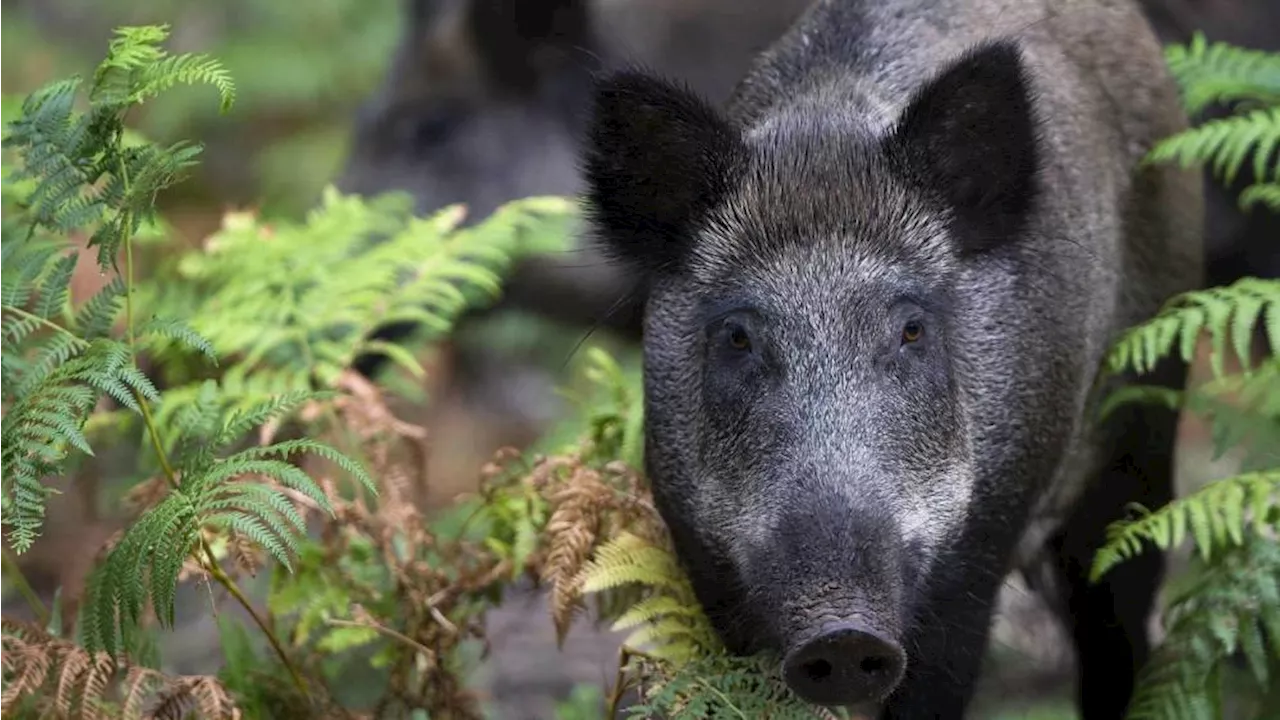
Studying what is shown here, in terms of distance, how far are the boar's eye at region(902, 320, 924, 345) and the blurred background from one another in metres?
3.94

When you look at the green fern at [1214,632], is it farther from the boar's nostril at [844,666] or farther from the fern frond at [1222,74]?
the fern frond at [1222,74]

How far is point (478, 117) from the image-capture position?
35.4ft

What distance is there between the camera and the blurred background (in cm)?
1037

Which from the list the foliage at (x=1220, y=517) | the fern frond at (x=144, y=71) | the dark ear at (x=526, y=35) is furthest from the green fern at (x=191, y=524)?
the dark ear at (x=526, y=35)

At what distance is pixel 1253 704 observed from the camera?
4957mm

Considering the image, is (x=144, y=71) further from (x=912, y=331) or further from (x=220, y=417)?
(x=912, y=331)

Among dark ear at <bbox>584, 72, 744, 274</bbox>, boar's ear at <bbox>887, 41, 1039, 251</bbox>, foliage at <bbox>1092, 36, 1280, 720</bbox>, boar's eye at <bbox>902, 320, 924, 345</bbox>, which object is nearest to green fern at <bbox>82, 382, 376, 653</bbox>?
dark ear at <bbox>584, 72, 744, 274</bbox>

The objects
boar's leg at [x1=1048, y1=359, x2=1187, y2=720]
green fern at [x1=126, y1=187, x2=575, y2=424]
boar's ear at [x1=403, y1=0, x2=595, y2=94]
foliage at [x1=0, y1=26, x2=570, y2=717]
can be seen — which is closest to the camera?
foliage at [x1=0, y1=26, x2=570, y2=717]

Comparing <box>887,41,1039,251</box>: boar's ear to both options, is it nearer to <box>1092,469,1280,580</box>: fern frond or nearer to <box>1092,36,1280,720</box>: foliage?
<box>1092,36,1280,720</box>: foliage

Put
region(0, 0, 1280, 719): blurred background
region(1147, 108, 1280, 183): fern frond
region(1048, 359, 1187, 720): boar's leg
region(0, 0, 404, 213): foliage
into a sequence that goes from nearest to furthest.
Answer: region(1147, 108, 1280, 183): fern frond < region(1048, 359, 1187, 720): boar's leg < region(0, 0, 1280, 719): blurred background < region(0, 0, 404, 213): foliage

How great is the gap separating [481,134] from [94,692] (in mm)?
7222

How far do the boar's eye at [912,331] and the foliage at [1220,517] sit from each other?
2.74ft

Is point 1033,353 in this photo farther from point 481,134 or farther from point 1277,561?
point 481,134

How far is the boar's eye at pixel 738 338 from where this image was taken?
14.0 ft
